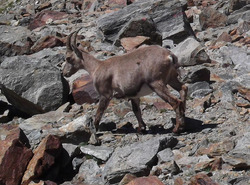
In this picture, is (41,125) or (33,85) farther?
(33,85)

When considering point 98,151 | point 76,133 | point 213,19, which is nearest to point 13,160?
point 98,151

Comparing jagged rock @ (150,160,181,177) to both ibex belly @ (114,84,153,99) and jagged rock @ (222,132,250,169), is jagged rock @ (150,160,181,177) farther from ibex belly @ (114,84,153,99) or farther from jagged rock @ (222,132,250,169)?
ibex belly @ (114,84,153,99)

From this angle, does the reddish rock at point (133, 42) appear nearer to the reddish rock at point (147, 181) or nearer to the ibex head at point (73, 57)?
the ibex head at point (73, 57)

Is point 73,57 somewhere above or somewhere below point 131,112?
above

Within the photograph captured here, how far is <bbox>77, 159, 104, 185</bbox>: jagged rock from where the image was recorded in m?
8.97

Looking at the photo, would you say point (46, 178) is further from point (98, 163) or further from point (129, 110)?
point (129, 110)

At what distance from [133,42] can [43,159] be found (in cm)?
911

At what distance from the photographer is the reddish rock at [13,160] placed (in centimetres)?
905

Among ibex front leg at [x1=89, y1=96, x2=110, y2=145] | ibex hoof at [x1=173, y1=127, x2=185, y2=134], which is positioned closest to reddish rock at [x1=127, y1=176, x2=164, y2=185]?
ibex hoof at [x1=173, y1=127, x2=185, y2=134]

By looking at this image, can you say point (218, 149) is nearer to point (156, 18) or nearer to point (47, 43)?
point (156, 18)

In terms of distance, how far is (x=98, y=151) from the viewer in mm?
9758

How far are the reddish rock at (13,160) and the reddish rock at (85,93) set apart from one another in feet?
14.7

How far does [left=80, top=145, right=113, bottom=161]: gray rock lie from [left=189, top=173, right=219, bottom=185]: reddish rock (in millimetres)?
2665

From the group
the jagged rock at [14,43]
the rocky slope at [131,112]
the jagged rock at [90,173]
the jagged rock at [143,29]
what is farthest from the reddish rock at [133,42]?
the jagged rock at [90,173]
